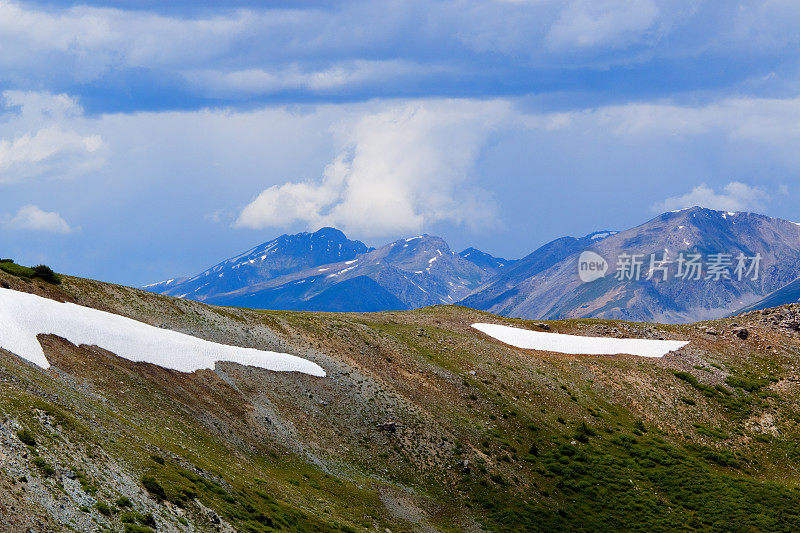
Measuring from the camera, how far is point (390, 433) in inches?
2539

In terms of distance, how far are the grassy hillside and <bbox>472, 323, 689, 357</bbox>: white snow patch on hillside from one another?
9.95 feet

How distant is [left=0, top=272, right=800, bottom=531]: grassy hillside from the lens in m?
36.4

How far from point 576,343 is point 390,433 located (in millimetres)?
45393

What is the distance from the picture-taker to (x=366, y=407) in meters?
67.7

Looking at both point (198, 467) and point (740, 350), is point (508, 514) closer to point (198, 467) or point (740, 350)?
point (198, 467)

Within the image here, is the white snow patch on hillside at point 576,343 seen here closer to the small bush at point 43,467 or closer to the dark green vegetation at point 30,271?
the dark green vegetation at point 30,271

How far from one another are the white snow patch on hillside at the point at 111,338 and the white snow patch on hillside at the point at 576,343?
1497 inches

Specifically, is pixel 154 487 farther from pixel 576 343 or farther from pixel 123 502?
pixel 576 343

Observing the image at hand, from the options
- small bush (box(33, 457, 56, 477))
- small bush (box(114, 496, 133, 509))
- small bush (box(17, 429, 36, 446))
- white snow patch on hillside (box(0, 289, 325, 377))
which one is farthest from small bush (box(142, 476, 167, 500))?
→ white snow patch on hillside (box(0, 289, 325, 377))

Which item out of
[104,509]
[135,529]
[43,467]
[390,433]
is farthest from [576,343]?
[43,467]

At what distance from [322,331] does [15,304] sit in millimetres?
35133

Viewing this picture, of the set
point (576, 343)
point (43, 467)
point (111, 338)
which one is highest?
point (576, 343)

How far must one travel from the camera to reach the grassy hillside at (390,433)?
1432 inches

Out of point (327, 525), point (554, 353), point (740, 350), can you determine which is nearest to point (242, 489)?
point (327, 525)
